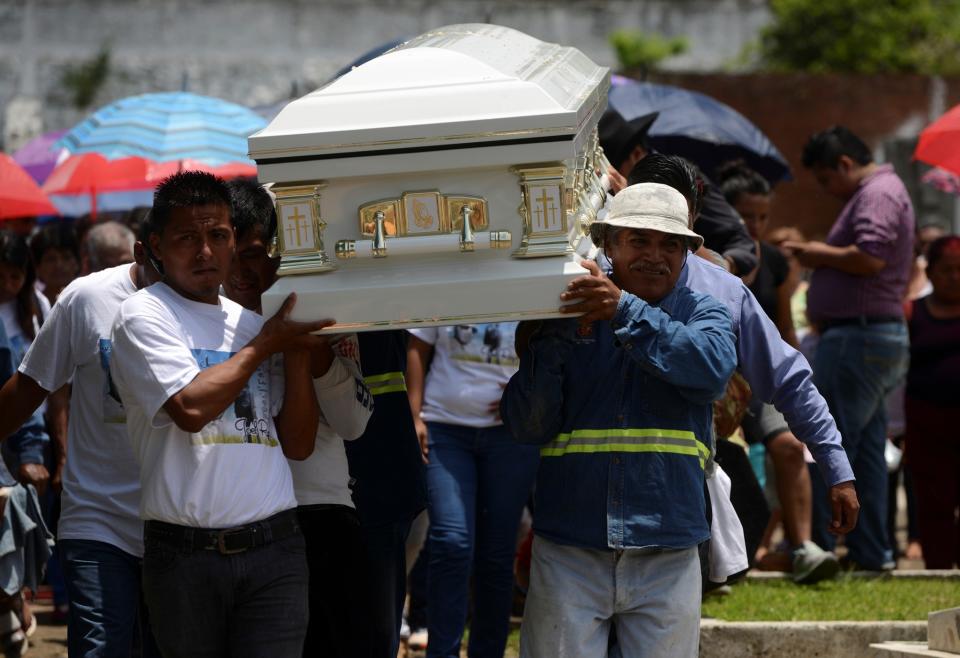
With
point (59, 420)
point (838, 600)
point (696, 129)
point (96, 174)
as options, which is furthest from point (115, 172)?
point (838, 600)

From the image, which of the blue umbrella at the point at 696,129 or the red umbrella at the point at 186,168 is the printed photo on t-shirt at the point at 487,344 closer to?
the blue umbrella at the point at 696,129

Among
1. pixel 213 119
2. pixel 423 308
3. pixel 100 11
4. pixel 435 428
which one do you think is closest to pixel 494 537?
pixel 435 428

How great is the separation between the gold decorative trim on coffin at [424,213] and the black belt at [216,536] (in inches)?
34.0

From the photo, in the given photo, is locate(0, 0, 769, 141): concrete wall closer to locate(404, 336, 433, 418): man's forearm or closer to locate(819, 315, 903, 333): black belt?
locate(819, 315, 903, 333): black belt

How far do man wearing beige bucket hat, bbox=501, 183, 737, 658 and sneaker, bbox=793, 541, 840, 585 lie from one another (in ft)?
10.5

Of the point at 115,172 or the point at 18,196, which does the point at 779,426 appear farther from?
the point at 115,172

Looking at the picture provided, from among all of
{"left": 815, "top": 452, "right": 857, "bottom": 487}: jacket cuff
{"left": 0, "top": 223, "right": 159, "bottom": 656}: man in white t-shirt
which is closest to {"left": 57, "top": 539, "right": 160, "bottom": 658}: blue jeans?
{"left": 0, "top": 223, "right": 159, "bottom": 656}: man in white t-shirt

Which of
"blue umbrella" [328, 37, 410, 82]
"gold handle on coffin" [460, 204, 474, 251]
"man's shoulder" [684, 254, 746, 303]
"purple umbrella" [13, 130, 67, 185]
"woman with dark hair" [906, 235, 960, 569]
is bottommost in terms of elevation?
"woman with dark hair" [906, 235, 960, 569]

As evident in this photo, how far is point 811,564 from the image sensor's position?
7.63 metres

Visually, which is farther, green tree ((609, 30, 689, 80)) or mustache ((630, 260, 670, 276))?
green tree ((609, 30, 689, 80))

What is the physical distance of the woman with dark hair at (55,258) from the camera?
29.3 feet

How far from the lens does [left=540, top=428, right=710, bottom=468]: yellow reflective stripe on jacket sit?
449 cm

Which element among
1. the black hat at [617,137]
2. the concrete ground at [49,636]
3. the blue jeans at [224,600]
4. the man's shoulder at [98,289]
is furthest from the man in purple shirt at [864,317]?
the blue jeans at [224,600]

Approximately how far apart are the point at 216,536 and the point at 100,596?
0.85 m
